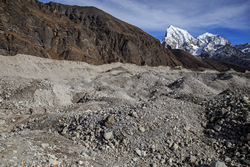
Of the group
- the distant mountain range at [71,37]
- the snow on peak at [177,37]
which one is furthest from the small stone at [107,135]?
the snow on peak at [177,37]

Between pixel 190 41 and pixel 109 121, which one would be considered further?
pixel 190 41

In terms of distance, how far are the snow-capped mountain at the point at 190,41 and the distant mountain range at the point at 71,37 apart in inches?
4465

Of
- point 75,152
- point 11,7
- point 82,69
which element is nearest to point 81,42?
point 82,69

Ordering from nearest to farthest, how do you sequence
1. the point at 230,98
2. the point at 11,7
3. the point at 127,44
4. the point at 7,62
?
the point at 230,98, the point at 7,62, the point at 11,7, the point at 127,44

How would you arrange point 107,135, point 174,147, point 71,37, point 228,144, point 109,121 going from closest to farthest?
point 228,144 < point 174,147 < point 107,135 < point 109,121 < point 71,37

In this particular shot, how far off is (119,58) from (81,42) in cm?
1102

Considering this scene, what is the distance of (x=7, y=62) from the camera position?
69.0 ft

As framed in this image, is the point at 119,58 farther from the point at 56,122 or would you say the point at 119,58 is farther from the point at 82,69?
the point at 56,122

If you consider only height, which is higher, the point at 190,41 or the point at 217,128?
the point at 190,41

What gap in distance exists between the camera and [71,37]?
3416cm

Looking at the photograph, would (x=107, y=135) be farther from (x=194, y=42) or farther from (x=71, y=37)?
(x=194, y=42)

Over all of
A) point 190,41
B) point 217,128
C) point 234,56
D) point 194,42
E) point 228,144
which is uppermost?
point 194,42

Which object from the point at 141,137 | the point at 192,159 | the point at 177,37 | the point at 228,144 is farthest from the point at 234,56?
the point at 141,137

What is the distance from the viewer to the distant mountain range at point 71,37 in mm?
25016
